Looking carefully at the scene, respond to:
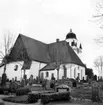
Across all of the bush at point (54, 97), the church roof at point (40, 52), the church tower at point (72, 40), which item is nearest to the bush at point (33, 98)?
the bush at point (54, 97)

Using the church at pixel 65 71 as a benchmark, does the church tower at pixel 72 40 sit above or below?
above

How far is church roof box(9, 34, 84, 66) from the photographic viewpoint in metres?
43.3

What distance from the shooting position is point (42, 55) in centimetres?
4725

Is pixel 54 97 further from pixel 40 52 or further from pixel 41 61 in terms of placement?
pixel 40 52

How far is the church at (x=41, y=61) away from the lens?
4178 cm

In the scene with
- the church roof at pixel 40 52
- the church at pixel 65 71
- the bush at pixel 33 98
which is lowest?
the bush at pixel 33 98

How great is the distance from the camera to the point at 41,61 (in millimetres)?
44719

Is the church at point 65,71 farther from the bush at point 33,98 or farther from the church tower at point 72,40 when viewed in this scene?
the bush at point 33,98

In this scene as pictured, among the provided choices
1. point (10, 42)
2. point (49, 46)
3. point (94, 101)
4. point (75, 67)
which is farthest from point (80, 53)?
point (94, 101)

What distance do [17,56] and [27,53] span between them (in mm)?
2473

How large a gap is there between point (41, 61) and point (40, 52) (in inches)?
139

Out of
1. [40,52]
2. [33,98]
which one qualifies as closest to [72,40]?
[40,52]

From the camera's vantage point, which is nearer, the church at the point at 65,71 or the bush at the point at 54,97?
the bush at the point at 54,97

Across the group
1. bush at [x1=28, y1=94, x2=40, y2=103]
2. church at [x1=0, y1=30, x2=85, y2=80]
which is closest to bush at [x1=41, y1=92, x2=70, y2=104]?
bush at [x1=28, y1=94, x2=40, y2=103]
